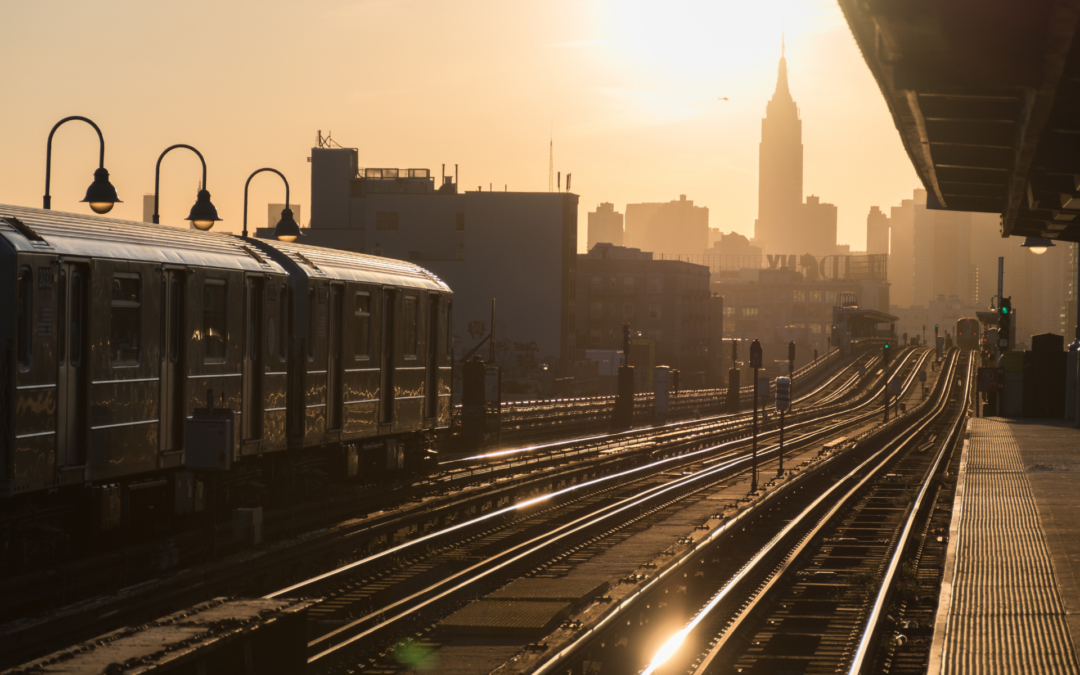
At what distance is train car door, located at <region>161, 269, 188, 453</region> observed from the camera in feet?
46.8

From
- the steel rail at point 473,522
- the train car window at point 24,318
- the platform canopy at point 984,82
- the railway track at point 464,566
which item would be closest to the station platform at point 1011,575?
the platform canopy at point 984,82

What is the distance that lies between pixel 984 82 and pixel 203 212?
43.8 ft

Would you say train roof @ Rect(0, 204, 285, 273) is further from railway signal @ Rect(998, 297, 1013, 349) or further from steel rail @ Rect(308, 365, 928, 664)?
railway signal @ Rect(998, 297, 1013, 349)

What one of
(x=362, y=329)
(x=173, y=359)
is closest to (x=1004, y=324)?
(x=362, y=329)

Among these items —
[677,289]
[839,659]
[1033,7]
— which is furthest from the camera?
[677,289]

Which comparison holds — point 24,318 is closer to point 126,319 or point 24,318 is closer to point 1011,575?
point 126,319

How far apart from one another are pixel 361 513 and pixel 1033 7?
12036 mm

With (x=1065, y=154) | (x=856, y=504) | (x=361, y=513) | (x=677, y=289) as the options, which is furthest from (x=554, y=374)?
(x=1065, y=154)

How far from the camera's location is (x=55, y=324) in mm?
12266

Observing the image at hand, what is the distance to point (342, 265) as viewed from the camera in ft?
63.0

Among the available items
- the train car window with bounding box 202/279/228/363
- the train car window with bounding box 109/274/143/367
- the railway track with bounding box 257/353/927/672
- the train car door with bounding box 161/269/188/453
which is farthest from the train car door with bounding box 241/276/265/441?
the railway track with bounding box 257/353/927/672

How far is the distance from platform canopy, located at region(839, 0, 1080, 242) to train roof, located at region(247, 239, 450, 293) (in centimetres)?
849

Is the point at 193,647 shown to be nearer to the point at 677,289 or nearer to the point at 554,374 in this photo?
the point at 554,374

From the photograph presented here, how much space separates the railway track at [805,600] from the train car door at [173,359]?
5.77m
